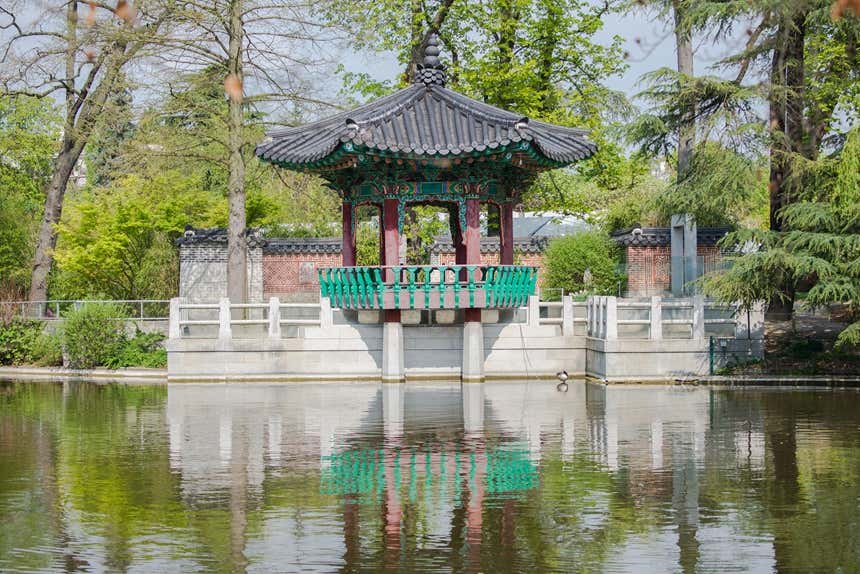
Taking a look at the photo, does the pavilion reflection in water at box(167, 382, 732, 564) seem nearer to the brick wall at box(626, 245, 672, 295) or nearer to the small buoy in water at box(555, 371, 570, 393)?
the small buoy in water at box(555, 371, 570, 393)

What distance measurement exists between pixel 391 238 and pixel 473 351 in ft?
8.87

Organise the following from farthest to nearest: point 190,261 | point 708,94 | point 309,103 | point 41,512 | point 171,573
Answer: point 190,261 < point 309,103 < point 708,94 < point 41,512 < point 171,573

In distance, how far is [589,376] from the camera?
76.3ft

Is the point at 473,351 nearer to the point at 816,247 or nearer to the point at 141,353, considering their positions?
the point at 816,247

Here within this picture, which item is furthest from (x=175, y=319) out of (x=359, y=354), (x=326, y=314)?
(x=359, y=354)

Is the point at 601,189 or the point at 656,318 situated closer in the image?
the point at 656,318

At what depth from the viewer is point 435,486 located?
1124 centimetres

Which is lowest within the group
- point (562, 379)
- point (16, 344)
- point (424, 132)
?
point (562, 379)

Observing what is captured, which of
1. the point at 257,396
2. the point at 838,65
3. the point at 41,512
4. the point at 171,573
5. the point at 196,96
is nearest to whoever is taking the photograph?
the point at 171,573

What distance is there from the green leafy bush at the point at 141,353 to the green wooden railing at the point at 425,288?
4967 mm

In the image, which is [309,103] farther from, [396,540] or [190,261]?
[396,540]

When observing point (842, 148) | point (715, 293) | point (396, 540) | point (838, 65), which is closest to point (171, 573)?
point (396, 540)

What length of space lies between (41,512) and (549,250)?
935 inches

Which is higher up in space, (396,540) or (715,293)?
(715,293)
